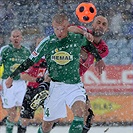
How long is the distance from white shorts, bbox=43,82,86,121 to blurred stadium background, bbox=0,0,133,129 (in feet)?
13.1

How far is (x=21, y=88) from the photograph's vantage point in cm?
914

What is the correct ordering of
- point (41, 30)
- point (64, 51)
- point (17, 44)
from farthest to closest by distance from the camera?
point (41, 30) < point (17, 44) < point (64, 51)

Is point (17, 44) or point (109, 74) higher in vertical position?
point (17, 44)

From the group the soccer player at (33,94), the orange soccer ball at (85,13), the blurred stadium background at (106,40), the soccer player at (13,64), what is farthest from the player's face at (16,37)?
the blurred stadium background at (106,40)

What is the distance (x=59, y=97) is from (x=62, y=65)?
1.29 feet

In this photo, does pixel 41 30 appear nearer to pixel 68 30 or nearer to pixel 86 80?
pixel 86 80

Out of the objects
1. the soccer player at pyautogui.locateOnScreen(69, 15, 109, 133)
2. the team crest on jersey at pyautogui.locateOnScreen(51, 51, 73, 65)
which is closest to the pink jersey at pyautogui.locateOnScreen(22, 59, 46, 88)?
the soccer player at pyautogui.locateOnScreen(69, 15, 109, 133)

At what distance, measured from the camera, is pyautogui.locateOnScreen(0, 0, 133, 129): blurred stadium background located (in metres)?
10.5

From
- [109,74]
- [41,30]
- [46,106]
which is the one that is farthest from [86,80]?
[46,106]

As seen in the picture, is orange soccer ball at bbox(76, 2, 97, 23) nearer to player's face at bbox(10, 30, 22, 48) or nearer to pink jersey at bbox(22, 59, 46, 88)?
pink jersey at bbox(22, 59, 46, 88)

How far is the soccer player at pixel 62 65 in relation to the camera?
6.24 meters

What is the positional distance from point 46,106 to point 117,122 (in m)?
4.21

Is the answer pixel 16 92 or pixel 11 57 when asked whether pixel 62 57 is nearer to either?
pixel 11 57

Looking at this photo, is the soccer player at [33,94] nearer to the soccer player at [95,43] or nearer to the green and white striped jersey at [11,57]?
the soccer player at [95,43]
